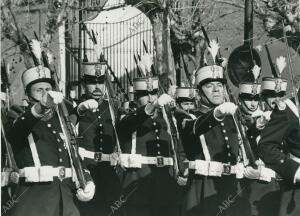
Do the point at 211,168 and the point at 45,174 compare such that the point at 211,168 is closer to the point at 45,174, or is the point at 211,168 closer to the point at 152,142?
the point at 45,174

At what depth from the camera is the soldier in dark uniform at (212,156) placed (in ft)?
21.6

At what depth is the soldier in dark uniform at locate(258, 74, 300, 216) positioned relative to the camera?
5340 millimetres

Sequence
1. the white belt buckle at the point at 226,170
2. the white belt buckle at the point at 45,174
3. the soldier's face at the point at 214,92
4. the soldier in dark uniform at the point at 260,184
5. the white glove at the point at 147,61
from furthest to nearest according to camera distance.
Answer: the white glove at the point at 147,61
the soldier in dark uniform at the point at 260,184
the soldier's face at the point at 214,92
the white belt buckle at the point at 226,170
the white belt buckle at the point at 45,174

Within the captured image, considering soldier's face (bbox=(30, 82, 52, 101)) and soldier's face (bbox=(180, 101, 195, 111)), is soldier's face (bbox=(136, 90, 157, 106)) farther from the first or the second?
soldier's face (bbox=(30, 82, 52, 101))

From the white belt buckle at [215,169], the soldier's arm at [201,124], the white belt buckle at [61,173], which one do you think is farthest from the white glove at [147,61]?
the white belt buckle at [61,173]

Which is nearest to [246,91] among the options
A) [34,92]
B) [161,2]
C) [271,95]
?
[271,95]

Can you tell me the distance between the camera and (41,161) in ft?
20.8

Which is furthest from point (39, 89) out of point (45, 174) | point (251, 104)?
point (251, 104)

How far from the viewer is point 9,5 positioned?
13.2 meters

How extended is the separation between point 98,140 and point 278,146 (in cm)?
369

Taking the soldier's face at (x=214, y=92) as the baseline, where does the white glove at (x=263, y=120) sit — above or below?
below

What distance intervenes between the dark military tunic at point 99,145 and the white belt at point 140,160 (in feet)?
1.61

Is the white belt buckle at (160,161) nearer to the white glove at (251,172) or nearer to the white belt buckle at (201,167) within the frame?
the white belt buckle at (201,167)

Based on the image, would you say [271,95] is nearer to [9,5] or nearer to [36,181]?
[36,181]
